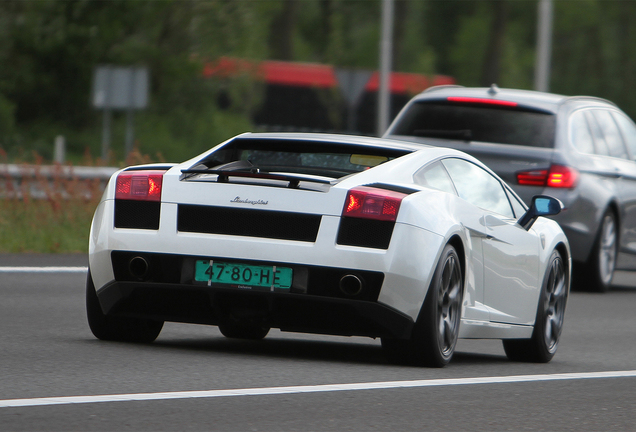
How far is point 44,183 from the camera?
16656 millimetres

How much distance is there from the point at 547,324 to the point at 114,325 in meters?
2.79

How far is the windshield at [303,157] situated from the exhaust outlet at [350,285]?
730mm

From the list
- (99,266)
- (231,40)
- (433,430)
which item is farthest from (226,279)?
(231,40)

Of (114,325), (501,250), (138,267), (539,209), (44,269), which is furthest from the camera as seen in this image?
(44,269)

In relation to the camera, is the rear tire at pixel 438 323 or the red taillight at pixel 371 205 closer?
the red taillight at pixel 371 205

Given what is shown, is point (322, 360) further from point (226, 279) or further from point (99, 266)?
point (99, 266)

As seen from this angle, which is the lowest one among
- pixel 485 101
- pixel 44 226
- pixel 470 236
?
pixel 44 226

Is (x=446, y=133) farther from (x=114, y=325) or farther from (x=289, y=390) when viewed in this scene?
(x=289, y=390)

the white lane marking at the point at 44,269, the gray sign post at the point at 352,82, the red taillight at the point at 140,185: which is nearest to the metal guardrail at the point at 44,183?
the white lane marking at the point at 44,269

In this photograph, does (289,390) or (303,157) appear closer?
(289,390)

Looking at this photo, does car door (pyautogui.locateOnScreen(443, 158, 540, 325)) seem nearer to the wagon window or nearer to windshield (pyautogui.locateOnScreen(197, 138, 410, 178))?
windshield (pyautogui.locateOnScreen(197, 138, 410, 178))

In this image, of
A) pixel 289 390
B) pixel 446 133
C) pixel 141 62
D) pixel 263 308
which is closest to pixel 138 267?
pixel 263 308

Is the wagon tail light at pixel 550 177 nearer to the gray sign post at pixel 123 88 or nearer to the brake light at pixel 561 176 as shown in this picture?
the brake light at pixel 561 176

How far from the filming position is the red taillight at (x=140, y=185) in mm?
7301
